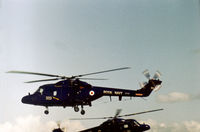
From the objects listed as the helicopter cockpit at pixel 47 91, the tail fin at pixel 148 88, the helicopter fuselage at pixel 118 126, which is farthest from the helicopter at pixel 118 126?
the helicopter cockpit at pixel 47 91

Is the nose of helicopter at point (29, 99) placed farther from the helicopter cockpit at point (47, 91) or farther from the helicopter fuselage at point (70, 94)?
the helicopter cockpit at point (47, 91)

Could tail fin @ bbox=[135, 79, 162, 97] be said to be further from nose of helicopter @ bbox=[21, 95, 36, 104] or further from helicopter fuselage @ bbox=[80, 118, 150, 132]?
nose of helicopter @ bbox=[21, 95, 36, 104]

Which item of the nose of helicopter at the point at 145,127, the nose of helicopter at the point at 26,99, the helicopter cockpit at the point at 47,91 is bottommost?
the nose of helicopter at the point at 145,127

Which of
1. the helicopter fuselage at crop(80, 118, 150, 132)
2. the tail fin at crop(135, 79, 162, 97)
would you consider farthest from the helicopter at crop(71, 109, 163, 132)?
the tail fin at crop(135, 79, 162, 97)

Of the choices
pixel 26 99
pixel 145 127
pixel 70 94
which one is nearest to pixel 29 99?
pixel 26 99

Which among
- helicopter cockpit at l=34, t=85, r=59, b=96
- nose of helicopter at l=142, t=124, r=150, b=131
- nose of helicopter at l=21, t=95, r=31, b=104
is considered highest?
helicopter cockpit at l=34, t=85, r=59, b=96

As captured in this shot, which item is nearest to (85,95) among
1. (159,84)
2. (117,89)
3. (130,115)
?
(117,89)

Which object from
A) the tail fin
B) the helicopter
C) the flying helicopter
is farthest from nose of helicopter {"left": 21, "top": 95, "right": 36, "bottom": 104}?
the tail fin

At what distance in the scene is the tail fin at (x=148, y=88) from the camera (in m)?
29.0

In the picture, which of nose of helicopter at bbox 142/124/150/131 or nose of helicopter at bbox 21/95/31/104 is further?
nose of helicopter at bbox 142/124/150/131

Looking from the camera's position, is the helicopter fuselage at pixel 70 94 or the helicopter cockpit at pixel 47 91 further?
the helicopter cockpit at pixel 47 91

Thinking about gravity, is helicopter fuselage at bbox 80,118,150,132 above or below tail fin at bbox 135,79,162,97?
below

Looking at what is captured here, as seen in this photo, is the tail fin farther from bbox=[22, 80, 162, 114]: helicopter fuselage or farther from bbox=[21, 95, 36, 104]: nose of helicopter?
bbox=[21, 95, 36, 104]: nose of helicopter

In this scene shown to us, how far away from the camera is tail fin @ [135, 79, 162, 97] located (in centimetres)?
2903
